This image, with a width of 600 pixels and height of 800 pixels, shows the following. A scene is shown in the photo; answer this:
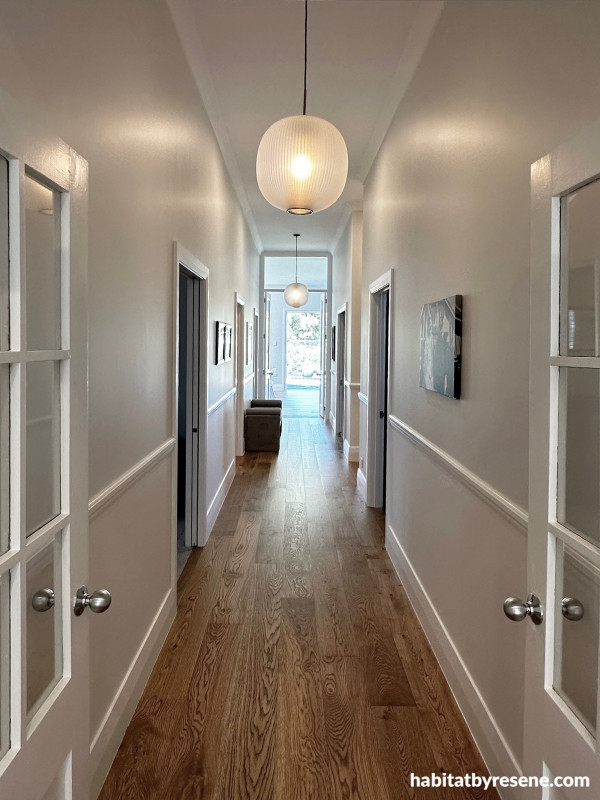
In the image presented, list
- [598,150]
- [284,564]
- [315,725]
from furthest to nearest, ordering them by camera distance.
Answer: [284,564], [315,725], [598,150]

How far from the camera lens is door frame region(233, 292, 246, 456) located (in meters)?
6.92

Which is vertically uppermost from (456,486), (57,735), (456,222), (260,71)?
(260,71)

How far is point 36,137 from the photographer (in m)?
0.98

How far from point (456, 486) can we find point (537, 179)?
1571 mm

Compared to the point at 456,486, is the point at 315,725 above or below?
below

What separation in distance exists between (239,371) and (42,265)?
21.2 feet

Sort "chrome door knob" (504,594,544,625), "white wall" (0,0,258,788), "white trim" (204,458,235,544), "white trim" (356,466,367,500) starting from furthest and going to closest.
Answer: "white trim" (356,466,367,500) < "white trim" (204,458,235,544) < "white wall" (0,0,258,788) < "chrome door knob" (504,594,544,625)

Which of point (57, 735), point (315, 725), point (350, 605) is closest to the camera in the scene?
point (57, 735)

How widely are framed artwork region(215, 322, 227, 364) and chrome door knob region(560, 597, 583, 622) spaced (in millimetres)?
3929

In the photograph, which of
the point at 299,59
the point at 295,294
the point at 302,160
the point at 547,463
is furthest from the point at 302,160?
the point at 295,294

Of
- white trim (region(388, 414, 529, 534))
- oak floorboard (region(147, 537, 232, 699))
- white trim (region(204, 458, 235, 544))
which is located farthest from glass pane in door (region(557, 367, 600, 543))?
white trim (region(204, 458, 235, 544))

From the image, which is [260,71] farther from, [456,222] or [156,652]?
[156,652]

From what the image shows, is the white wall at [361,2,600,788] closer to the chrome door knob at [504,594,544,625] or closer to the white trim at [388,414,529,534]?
the white trim at [388,414,529,534]

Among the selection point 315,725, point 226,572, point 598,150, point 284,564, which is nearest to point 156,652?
point 315,725
